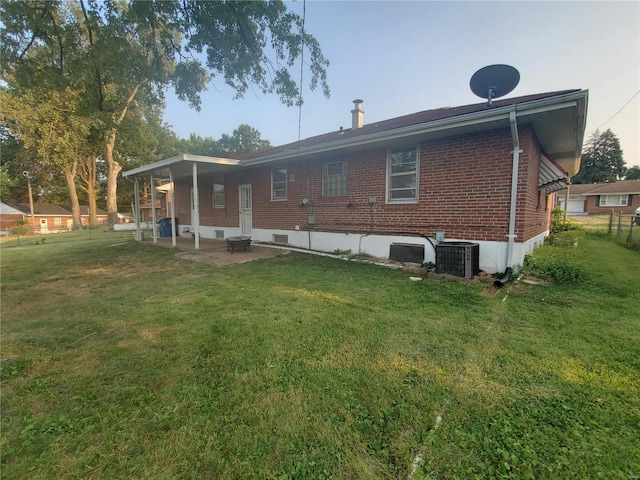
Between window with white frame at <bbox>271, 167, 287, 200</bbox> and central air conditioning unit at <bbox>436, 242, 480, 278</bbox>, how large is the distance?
18.7ft

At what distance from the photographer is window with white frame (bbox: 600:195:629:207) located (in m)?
30.0

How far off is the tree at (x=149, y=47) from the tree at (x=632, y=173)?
60.0 meters

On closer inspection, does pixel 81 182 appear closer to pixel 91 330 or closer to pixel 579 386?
pixel 91 330

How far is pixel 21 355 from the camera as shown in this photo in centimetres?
276

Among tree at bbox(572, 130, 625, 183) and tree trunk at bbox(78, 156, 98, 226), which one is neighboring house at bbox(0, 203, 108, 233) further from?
tree at bbox(572, 130, 625, 183)

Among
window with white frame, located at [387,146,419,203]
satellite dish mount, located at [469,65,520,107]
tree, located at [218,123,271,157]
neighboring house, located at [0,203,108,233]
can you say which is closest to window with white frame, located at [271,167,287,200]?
window with white frame, located at [387,146,419,203]

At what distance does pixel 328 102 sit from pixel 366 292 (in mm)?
6009

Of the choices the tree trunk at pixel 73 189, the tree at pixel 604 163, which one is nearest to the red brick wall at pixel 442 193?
the tree trunk at pixel 73 189

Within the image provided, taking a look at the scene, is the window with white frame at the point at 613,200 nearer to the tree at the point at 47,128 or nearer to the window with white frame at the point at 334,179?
the window with white frame at the point at 334,179

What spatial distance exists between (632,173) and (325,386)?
64450mm

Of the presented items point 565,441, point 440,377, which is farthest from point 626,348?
point 440,377

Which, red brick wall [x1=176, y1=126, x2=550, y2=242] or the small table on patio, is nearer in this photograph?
red brick wall [x1=176, y1=126, x2=550, y2=242]

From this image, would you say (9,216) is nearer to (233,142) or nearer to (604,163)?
(233,142)

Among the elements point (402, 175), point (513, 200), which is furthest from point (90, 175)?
point (513, 200)
